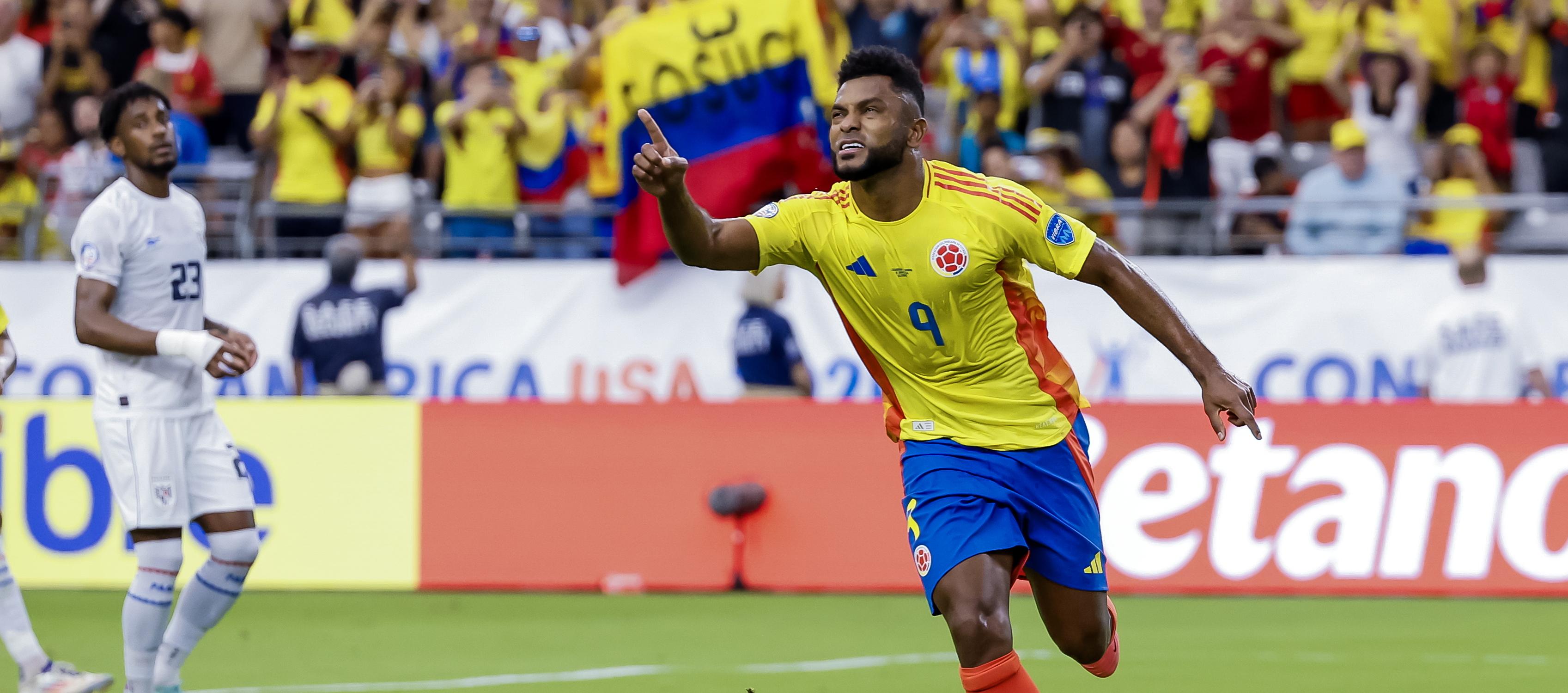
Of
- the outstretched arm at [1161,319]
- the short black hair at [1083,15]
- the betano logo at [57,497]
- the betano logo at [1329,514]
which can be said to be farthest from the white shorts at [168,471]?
the short black hair at [1083,15]

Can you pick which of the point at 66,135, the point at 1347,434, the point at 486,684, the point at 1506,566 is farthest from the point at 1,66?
the point at 1506,566

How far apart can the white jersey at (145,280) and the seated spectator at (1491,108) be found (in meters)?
11.4

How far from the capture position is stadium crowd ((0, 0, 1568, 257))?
15367mm

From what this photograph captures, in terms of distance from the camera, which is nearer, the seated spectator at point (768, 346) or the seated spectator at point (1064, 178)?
the seated spectator at point (768, 346)

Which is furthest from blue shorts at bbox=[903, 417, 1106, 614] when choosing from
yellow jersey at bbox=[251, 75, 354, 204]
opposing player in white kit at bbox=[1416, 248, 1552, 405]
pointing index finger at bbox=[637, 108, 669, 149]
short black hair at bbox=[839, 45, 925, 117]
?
yellow jersey at bbox=[251, 75, 354, 204]

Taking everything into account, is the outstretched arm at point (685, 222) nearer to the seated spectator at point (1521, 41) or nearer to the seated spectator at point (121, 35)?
the seated spectator at point (1521, 41)

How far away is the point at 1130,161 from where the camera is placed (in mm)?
15625

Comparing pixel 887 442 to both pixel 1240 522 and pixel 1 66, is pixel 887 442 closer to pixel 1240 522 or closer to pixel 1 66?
pixel 1240 522

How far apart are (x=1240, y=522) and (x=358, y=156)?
332 inches

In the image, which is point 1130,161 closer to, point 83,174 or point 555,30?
point 555,30

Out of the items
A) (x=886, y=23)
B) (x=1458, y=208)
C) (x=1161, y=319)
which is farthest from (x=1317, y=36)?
(x=1161, y=319)

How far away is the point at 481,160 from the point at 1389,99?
25.5 feet

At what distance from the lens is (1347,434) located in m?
12.1

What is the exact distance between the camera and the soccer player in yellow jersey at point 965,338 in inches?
234
